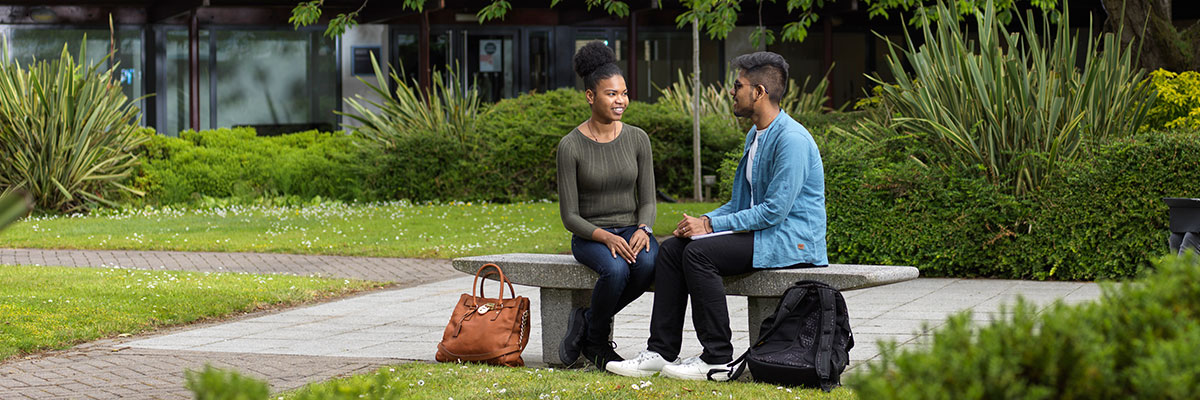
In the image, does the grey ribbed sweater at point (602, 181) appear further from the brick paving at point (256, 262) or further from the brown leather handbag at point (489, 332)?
the brick paving at point (256, 262)

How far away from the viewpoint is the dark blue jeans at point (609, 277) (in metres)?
5.33

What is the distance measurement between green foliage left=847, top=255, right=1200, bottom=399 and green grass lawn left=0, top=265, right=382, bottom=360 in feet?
18.0

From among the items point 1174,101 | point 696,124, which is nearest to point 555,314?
point 1174,101

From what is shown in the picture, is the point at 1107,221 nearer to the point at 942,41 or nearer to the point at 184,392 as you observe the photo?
the point at 942,41

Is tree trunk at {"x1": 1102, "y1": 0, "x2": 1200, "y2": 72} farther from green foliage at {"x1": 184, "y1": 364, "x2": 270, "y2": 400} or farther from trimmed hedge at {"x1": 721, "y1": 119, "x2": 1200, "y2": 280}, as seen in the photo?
green foliage at {"x1": 184, "y1": 364, "x2": 270, "y2": 400}

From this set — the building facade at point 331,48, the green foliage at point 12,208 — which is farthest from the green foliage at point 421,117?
the green foliage at point 12,208

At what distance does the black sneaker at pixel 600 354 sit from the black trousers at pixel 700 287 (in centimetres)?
27

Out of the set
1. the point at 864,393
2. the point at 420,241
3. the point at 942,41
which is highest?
the point at 942,41

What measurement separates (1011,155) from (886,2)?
3.11 meters

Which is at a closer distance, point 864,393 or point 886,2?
point 864,393

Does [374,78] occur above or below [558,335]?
above

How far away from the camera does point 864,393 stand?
5.74 feet

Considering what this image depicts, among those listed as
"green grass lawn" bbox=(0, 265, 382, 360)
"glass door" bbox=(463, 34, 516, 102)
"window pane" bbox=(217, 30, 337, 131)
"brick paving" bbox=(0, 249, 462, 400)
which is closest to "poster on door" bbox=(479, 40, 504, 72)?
"glass door" bbox=(463, 34, 516, 102)

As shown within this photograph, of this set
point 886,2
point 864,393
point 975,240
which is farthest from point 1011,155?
point 864,393
